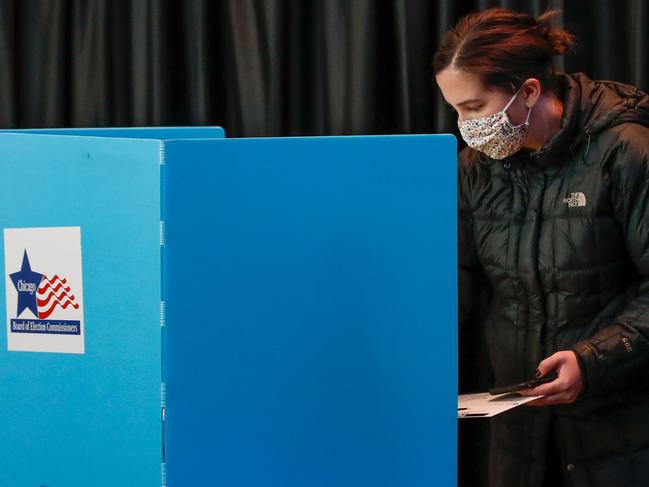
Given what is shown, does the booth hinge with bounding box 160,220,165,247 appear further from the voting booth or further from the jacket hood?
the jacket hood

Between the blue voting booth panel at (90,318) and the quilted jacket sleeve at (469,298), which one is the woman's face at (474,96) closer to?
the quilted jacket sleeve at (469,298)

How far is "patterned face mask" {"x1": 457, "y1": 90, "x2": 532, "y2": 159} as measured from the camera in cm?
184

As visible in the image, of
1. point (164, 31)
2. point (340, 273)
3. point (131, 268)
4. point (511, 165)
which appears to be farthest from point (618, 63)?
point (131, 268)

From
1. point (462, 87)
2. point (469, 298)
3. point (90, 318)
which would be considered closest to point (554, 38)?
point (462, 87)

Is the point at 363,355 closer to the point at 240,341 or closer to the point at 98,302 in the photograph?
the point at 240,341

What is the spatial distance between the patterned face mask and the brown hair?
54 mm

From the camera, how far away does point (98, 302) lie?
3.86 feet

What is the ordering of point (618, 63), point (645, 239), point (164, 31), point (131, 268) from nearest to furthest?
point (131, 268) < point (645, 239) < point (618, 63) < point (164, 31)

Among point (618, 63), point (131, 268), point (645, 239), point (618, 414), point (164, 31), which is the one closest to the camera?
point (131, 268)

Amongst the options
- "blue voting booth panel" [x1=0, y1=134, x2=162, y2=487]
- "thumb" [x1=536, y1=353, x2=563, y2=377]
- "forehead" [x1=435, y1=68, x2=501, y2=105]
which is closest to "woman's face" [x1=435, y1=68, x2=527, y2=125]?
"forehead" [x1=435, y1=68, x2=501, y2=105]

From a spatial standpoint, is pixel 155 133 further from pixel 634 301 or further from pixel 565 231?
pixel 634 301

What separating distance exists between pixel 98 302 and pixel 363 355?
34 centimetres

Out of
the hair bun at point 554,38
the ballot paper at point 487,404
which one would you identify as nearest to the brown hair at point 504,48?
the hair bun at point 554,38

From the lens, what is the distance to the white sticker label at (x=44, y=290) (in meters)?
1.18
